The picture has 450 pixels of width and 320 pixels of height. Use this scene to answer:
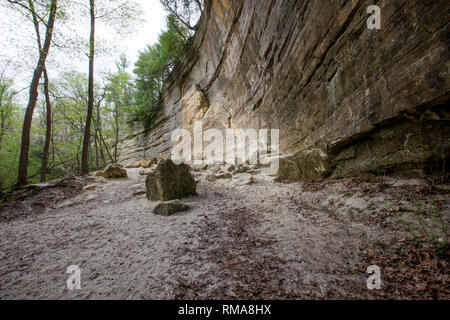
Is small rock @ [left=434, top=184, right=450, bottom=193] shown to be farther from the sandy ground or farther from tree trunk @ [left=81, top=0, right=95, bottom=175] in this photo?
tree trunk @ [left=81, top=0, right=95, bottom=175]

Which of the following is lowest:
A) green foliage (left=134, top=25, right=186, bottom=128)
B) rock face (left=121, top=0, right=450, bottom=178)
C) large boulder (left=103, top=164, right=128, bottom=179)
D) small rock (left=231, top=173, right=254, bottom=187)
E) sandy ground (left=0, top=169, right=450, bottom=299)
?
sandy ground (left=0, top=169, right=450, bottom=299)

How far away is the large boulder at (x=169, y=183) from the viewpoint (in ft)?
17.9

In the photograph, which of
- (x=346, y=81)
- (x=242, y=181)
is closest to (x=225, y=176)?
(x=242, y=181)

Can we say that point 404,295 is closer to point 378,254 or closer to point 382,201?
point 378,254

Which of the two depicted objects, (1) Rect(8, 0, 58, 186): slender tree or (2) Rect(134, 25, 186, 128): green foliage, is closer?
(1) Rect(8, 0, 58, 186): slender tree

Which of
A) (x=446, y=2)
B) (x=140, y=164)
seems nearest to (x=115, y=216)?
(x=446, y=2)

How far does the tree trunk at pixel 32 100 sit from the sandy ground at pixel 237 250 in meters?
4.34

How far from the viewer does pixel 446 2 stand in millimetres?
2697

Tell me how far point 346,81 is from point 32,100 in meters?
13.0

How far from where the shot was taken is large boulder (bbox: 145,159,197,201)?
545cm

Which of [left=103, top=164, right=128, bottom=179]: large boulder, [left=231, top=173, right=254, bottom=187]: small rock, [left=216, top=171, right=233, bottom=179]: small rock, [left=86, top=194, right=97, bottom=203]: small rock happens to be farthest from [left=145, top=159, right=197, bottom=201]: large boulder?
[left=103, top=164, right=128, bottom=179]: large boulder

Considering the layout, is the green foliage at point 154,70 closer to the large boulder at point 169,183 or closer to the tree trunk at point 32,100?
the tree trunk at point 32,100

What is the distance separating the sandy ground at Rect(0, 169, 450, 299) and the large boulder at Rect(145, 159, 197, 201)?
1030 mm
